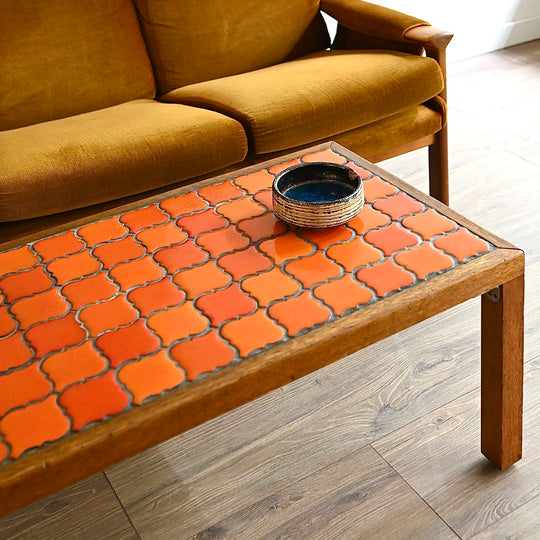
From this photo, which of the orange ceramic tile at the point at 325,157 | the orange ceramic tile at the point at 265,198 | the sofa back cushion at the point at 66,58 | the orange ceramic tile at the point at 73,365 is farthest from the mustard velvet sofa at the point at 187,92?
the orange ceramic tile at the point at 73,365

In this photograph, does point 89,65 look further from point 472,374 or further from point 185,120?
point 472,374

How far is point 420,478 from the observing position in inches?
55.5

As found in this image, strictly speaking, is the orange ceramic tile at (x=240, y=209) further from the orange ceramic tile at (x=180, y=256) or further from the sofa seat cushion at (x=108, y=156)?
the sofa seat cushion at (x=108, y=156)

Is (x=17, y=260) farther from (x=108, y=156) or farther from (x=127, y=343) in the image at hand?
(x=108, y=156)

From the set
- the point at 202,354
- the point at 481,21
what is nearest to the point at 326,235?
the point at 202,354

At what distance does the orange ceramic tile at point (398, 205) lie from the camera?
1395 mm

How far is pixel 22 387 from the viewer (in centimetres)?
107

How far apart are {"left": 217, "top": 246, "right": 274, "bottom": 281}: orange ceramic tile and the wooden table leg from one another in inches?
15.6

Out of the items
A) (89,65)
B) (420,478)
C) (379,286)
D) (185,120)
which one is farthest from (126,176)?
(420,478)

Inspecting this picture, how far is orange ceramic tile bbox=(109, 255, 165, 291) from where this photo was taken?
1286 mm

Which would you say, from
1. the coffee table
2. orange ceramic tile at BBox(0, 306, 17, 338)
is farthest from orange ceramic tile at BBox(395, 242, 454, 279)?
orange ceramic tile at BBox(0, 306, 17, 338)

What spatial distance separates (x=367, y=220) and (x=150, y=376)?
544 mm

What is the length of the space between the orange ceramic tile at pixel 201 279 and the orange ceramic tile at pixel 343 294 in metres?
0.17

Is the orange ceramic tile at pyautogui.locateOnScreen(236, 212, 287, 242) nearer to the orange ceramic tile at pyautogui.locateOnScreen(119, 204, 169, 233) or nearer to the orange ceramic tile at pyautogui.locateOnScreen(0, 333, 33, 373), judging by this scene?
the orange ceramic tile at pyautogui.locateOnScreen(119, 204, 169, 233)
